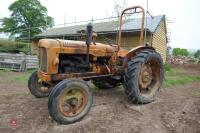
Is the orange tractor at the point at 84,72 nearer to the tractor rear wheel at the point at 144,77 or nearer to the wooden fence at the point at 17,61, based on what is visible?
the tractor rear wheel at the point at 144,77

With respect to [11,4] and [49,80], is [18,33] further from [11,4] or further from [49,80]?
[49,80]

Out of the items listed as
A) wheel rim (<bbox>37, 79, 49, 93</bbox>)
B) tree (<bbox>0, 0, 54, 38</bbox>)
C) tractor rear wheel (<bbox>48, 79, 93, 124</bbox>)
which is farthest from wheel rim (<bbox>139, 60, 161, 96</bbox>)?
tree (<bbox>0, 0, 54, 38</bbox>)

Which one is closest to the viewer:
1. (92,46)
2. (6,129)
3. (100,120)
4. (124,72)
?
(6,129)

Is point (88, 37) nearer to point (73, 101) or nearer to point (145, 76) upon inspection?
point (73, 101)

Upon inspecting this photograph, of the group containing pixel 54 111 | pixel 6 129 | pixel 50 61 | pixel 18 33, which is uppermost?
pixel 18 33

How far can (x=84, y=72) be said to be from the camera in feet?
17.3

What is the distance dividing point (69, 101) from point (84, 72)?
984 mm

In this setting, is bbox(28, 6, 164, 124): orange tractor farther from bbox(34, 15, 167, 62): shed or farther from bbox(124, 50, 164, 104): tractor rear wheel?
bbox(34, 15, 167, 62): shed

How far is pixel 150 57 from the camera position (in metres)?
5.91

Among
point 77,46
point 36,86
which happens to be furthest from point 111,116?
point 36,86

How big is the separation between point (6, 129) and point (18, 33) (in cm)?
3952

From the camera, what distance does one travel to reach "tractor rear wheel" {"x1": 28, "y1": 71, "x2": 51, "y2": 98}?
5.77 meters

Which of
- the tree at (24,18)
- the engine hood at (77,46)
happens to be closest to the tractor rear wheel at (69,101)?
the engine hood at (77,46)

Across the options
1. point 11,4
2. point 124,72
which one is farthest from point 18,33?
point 124,72
